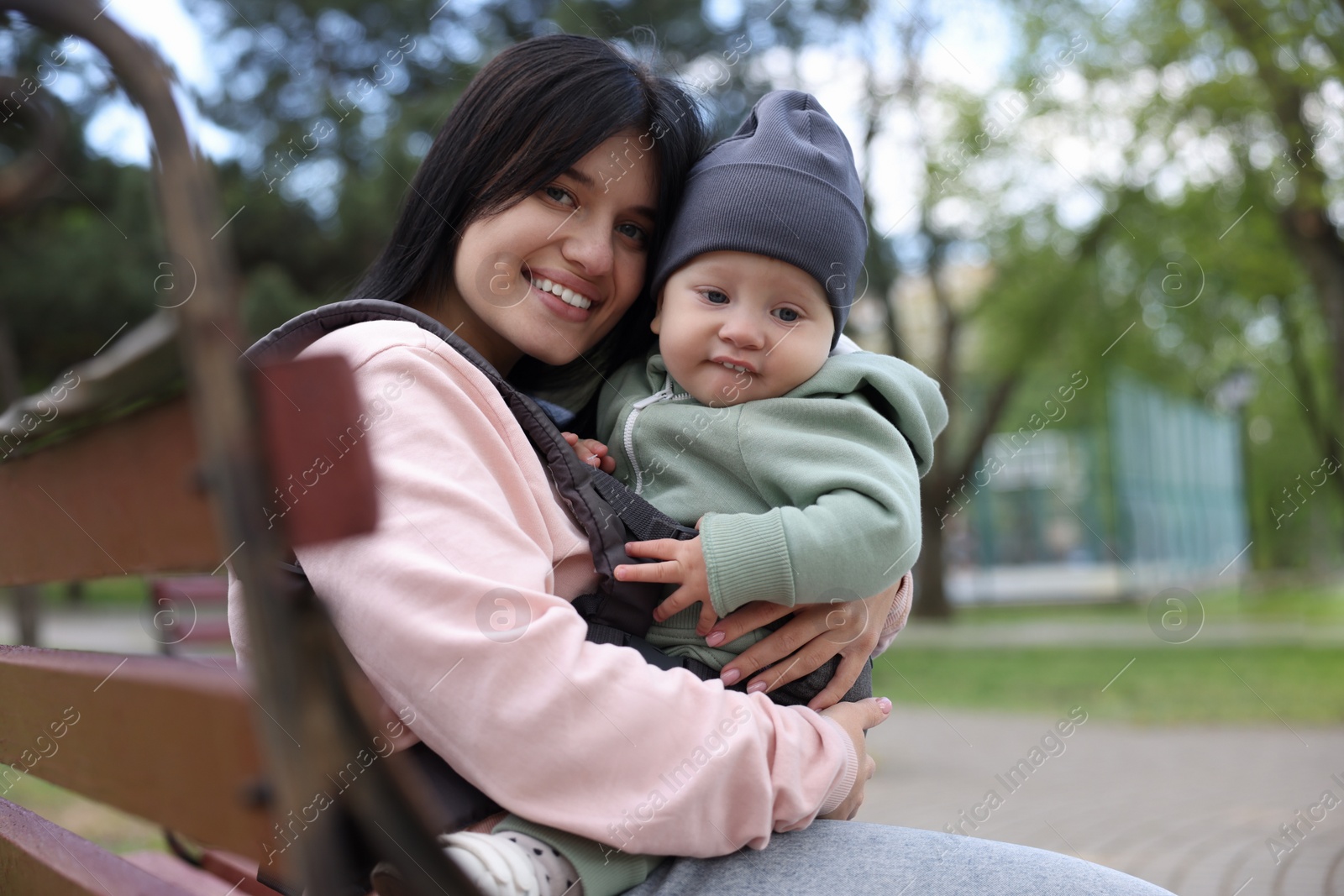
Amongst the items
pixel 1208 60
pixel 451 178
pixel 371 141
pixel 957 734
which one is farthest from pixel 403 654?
pixel 371 141

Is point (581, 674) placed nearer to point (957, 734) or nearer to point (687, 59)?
point (957, 734)

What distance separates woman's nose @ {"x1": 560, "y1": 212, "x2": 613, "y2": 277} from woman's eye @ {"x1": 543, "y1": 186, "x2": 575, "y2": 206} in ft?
0.10

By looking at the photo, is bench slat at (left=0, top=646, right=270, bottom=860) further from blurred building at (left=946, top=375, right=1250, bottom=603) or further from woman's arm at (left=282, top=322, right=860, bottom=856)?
blurred building at (left=946, top=375, right=1250, bottom=603)

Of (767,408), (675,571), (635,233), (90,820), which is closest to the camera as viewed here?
(675,571)

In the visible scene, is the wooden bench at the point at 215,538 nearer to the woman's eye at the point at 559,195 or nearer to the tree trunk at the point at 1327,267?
the woman's eye at the point at 559,195

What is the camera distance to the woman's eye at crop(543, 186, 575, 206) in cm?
197

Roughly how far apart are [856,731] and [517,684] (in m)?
0.59

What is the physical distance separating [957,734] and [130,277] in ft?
36.8

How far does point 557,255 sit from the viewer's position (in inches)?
78.6

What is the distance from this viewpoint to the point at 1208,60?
12.3 meters

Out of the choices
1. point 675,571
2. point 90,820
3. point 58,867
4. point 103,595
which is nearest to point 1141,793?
point 90,820

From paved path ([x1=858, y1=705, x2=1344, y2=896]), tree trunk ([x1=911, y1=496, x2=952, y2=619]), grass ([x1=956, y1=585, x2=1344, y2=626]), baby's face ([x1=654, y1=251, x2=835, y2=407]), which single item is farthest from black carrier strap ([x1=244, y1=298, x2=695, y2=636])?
grass ([x1=956, y1=585, x2=1344, y2=626])

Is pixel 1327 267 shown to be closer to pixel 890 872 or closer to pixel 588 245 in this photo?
pixel 588 245

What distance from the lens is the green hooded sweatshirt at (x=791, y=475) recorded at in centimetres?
160
